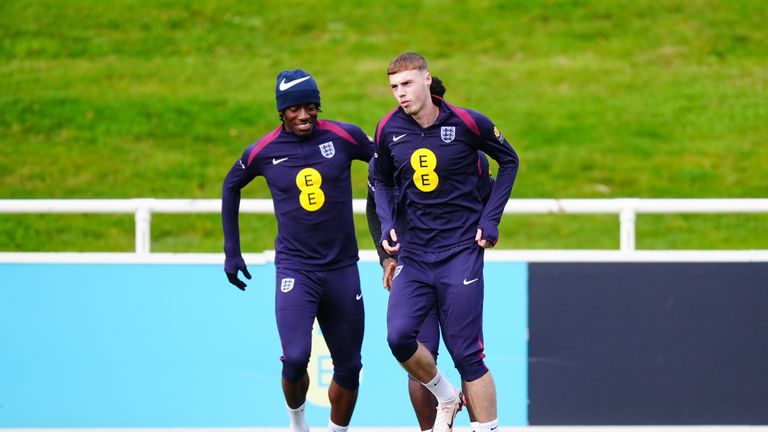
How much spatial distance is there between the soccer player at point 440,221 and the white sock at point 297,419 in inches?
39.3

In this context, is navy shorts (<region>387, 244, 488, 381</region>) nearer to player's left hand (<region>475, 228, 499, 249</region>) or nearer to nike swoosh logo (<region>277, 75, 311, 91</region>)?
player's left hand (<region>475, 228, 499, 249</region>)

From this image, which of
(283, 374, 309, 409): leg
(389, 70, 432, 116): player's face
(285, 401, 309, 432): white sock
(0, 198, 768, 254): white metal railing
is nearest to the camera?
(389, 70, 432, 116): player's face

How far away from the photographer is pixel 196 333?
28.6 ft

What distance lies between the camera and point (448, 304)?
269 inches

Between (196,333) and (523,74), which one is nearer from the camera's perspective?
(196,333)

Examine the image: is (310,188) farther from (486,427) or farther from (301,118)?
(486,427)

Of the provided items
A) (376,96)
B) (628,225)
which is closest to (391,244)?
(628,225)

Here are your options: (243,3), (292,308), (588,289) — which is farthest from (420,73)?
(243,3)

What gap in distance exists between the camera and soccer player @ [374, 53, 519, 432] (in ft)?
22.2

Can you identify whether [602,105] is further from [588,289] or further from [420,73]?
[420,73]

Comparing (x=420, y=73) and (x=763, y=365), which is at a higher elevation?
(x=420, y=73)

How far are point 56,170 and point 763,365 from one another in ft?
33.6

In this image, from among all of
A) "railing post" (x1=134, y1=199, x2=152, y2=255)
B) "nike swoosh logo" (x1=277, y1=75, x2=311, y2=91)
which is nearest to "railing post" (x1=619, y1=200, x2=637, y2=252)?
"nike swoosh logo" (x1=277, y1=75, x2=311, y2=91)

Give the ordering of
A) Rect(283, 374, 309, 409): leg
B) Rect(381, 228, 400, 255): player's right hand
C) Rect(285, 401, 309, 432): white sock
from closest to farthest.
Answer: Rect(381, 228, 400, 255): player's right hand < Rect(283, 374, 309, 409): leg < Rect(285, 401, 309, 432): white sock
